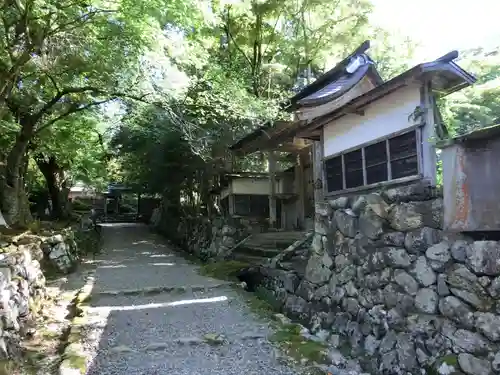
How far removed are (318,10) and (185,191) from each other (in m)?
11.4

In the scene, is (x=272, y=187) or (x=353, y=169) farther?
(x=272, y=187)

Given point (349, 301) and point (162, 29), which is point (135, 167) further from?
point (349, 301)

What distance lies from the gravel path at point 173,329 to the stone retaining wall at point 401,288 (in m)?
1.38

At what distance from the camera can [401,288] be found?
5957mm

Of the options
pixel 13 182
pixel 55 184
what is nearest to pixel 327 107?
pixel 13 182

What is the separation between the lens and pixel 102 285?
10.6 metres

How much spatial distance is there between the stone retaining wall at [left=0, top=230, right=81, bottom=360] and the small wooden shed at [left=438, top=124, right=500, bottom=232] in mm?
6189

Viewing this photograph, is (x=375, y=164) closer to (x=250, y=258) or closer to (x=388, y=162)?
(x=388, y=162)

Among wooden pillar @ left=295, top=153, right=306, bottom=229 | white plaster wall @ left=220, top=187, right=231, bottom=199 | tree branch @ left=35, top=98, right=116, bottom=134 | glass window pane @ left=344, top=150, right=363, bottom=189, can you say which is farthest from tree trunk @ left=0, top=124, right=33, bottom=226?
wooden pillar @ left=295, top=153, right=306, bottom=229

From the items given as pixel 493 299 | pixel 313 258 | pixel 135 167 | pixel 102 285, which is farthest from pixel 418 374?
pixel 135 167

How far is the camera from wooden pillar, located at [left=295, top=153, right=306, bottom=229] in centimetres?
1575

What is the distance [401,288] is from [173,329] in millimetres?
4034

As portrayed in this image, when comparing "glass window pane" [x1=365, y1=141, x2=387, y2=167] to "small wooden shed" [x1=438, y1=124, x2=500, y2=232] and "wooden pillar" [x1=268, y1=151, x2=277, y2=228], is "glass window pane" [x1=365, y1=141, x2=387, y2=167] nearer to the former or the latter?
"small wooden shed" [x1=438, y1=124, x2=500, y2=232]

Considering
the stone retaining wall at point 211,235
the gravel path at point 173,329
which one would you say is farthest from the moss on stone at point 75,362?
the stone retaining wall at point 211,235
